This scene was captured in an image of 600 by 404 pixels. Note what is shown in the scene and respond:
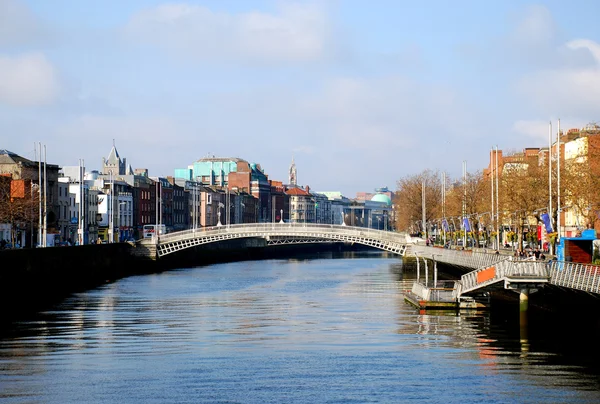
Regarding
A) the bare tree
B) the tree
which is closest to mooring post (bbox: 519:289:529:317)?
the bare tree

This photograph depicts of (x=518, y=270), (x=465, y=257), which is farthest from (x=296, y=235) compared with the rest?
(x=518, y=270)

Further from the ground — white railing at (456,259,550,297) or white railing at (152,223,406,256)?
white railing at (152,223,406,256)

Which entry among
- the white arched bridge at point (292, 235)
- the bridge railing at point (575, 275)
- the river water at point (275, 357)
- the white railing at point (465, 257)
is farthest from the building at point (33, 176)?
the bridge railing at point (575, 275)

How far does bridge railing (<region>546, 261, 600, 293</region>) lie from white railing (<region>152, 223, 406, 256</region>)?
198 feet

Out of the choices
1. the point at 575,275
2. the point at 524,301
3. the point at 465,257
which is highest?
the point at 465,257

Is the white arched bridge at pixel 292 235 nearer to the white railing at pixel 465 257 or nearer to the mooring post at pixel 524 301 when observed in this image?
the white railing at pixel 465 257

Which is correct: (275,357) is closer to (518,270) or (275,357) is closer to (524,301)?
(518,270)

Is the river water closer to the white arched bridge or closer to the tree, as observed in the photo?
the white arched bridge

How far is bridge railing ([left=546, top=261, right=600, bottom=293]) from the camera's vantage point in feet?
122

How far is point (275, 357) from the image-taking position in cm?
3862

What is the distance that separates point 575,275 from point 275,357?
1038cm

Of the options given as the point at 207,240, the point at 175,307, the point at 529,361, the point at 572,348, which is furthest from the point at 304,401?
the point at 207,240

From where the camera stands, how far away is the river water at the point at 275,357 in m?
31.9

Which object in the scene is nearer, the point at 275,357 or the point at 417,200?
the point at 275,357
